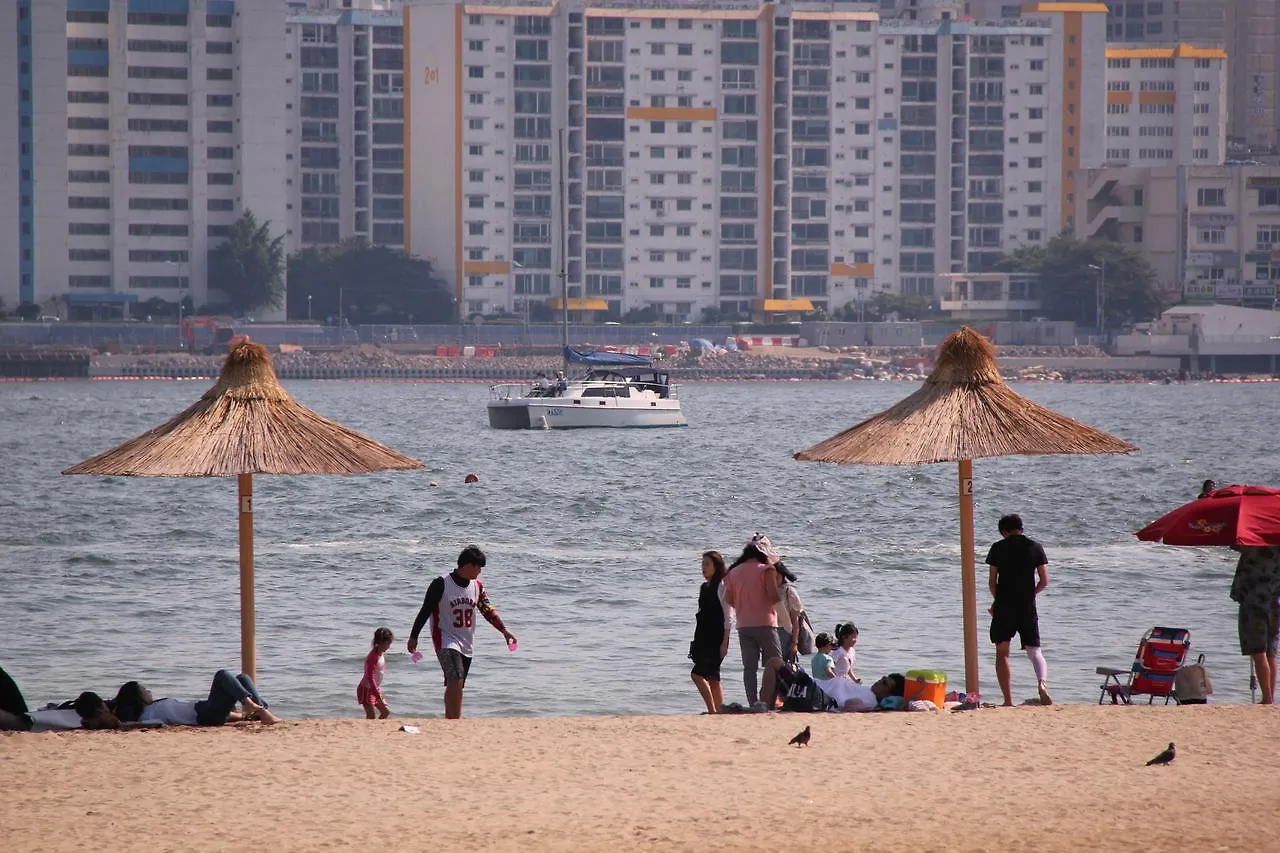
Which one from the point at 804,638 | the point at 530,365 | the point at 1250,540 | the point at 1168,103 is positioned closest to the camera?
the point at 1250,540

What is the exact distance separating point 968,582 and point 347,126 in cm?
12954

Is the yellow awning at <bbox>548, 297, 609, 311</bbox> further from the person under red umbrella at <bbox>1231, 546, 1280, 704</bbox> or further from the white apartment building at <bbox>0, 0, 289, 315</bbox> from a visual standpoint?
the person under red umbrella at <bbox>1231, 546, 1280, 704</bbox>

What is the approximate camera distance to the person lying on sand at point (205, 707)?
12.7 m

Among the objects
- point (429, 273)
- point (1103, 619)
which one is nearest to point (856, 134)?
point (429, 273)

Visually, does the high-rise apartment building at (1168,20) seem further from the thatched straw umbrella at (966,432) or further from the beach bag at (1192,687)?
the beach bag at (1192,687)

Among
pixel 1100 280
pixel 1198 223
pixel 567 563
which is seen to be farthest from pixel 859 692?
pixel 1198 223

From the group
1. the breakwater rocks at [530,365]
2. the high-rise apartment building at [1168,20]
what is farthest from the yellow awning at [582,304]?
the high-rise apartment building at [1168,20]

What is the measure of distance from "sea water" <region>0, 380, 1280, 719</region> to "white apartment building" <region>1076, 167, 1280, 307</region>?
227ft

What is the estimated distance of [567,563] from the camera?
98.4 ft

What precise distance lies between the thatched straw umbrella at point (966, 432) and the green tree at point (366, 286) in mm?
117982

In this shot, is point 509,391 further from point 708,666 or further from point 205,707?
point 205,707

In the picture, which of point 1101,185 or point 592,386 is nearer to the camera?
point 592,386

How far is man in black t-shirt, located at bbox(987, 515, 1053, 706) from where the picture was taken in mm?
13562

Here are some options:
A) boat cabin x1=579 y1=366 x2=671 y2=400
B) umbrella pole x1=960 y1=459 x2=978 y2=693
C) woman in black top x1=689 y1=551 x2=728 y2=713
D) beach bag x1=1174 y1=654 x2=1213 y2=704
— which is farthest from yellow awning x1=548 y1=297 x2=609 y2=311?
woman in black top x1=689 y1=551 x2=728 y2=713
